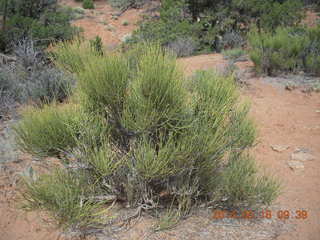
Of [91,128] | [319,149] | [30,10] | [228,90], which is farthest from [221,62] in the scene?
[30,10]

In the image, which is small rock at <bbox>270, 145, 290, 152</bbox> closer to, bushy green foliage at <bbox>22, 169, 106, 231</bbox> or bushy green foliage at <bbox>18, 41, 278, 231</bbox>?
bushy green foliage at <bbox>18, 41, 278, 231</bbox>

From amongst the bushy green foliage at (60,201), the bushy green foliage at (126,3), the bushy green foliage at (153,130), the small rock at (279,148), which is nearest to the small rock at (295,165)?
the small rock at (279,148)

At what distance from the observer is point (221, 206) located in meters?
2.65

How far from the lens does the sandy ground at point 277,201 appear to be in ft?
8.03

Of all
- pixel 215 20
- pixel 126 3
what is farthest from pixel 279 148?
pixel 126 3

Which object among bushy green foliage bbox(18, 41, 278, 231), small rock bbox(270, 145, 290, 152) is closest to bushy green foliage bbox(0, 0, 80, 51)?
bushy green foliage bbox(18, 41, 278, 231)

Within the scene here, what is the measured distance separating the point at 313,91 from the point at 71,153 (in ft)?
18.3

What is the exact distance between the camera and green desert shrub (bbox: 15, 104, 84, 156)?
2.26 m

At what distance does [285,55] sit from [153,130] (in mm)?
6063

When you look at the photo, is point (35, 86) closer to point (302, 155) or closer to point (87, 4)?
point (302, 155)

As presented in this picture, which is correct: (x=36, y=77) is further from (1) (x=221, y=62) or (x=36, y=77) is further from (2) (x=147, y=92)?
(1) (x=221, y=62)

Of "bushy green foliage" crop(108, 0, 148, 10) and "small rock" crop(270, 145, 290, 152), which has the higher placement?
"bushy green foliage" crop(108, 0, 148, 10)

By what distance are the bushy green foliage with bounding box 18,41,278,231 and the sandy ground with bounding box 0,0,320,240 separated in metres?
0.22

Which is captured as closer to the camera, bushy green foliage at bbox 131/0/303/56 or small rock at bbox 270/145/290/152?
small rock at bbox 270/145/290/152
